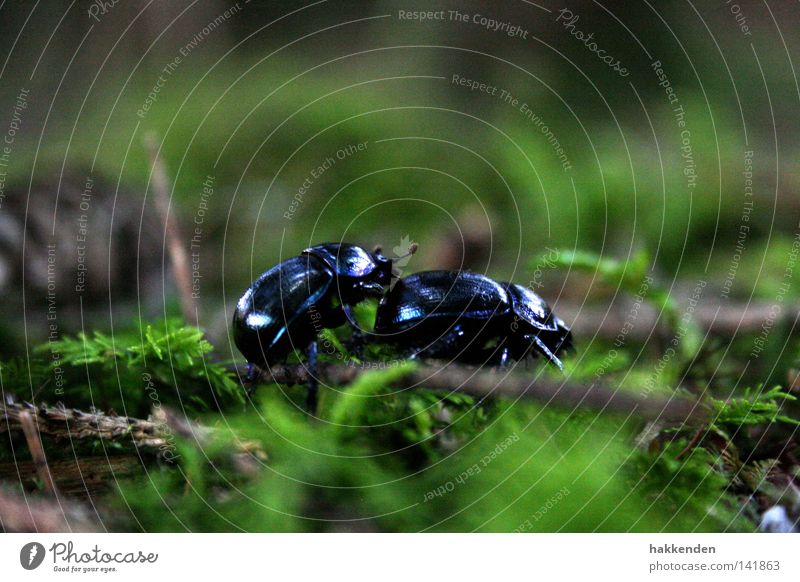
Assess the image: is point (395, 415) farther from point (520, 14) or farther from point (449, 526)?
point (520, 14)

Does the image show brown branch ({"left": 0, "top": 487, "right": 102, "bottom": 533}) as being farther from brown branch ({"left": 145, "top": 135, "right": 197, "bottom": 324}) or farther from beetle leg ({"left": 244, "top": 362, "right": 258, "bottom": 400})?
brown branch ({"left": 145, "top": 135, "right": 197, "bottom": 324})

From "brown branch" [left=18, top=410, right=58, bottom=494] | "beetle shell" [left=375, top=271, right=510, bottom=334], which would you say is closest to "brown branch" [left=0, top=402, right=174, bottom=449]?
"brown branch" [left=18, top=410, right=58, bottom=494]

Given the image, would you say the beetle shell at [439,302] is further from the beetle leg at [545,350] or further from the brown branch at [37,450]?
the brown branch at [37,450]

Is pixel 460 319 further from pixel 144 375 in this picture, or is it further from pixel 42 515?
pixel 42 515

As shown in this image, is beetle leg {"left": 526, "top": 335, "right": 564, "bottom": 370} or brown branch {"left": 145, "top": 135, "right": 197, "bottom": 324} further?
brown branch {"left": 145, "top": 135, "right": 197, "bottom": 324}

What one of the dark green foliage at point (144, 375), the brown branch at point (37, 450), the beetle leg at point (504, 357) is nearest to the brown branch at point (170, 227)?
the dark green foliage at point (144, 375)

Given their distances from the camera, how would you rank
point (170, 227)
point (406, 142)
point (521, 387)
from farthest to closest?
point (406, 142), point (170, 227), point (521, 387)

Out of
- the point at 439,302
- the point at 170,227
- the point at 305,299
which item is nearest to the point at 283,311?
the point at 305,299
